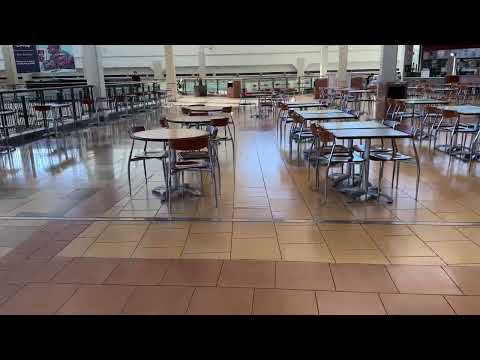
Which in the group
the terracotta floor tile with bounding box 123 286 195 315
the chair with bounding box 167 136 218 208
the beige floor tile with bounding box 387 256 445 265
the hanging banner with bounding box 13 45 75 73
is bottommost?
the beige floor tile with bounding box 387 256 445 265

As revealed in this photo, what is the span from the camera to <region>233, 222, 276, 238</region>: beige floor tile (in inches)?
108

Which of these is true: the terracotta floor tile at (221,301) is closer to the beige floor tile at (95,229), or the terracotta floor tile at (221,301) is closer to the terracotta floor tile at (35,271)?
the terracotta floor tile at (35,271)

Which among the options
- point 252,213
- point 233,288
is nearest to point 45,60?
point 252,213

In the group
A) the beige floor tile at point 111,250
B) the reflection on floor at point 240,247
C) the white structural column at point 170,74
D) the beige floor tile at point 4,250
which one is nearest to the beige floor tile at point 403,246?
the reflection on floor at point 240,247

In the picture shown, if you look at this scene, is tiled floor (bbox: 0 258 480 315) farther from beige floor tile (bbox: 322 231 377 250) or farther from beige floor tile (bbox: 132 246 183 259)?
beige floor tile (bbox: 322 231 377 250)

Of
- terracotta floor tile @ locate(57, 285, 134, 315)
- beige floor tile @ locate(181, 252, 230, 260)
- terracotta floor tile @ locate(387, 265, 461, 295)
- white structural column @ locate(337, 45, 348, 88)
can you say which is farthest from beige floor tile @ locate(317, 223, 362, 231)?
white structural column @ locate(337, 45, 348, 88)

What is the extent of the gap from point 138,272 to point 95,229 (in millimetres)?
791

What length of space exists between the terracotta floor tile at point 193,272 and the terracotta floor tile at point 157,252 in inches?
3.9

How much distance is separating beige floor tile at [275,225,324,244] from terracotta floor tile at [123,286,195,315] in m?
0.84
